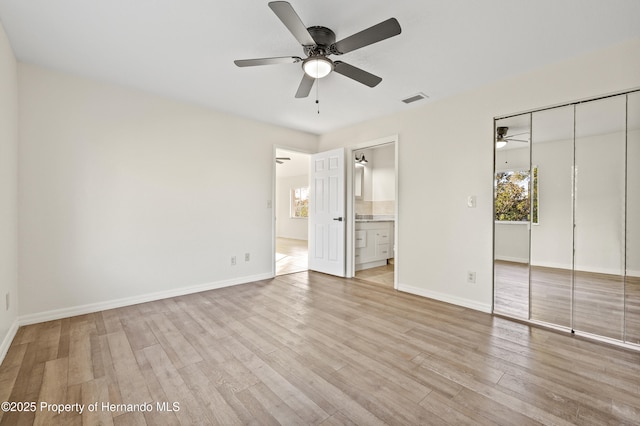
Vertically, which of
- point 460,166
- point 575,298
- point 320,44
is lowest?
point 575,298

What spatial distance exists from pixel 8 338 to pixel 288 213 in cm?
828

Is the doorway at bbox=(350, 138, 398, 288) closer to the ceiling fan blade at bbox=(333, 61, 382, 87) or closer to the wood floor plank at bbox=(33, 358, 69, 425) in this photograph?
the ceiling fan blade at bbox=(333, 61, 382, 87)

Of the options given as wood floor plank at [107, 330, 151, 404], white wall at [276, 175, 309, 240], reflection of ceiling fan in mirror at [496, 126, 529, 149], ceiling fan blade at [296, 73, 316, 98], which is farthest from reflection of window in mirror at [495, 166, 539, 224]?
white wall at [276, 175, 309, 240]

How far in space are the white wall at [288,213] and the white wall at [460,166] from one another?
19.9 feet

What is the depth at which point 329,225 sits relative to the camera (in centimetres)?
484

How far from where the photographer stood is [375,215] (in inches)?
266

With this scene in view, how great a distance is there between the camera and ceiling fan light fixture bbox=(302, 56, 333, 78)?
220 cm

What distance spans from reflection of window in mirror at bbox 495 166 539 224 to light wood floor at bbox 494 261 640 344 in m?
0.50

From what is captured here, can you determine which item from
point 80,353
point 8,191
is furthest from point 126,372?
point 8,191

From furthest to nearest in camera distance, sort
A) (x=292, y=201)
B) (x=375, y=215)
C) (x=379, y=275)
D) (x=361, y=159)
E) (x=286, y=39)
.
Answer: (x=292, y=201) → (x=375, y=215) → (x=361, y=159) → (x=379, y=275) → (x=286, y=39)

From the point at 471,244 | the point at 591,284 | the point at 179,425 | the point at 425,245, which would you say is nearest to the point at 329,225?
the point at 425,245

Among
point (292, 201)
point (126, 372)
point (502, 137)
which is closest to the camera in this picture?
point (126, 372)

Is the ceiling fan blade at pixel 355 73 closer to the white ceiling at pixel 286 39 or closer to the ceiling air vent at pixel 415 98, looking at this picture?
the white ceiling at pixel 286 39

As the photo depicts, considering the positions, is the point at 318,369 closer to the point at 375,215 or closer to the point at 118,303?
the point at 118,303
